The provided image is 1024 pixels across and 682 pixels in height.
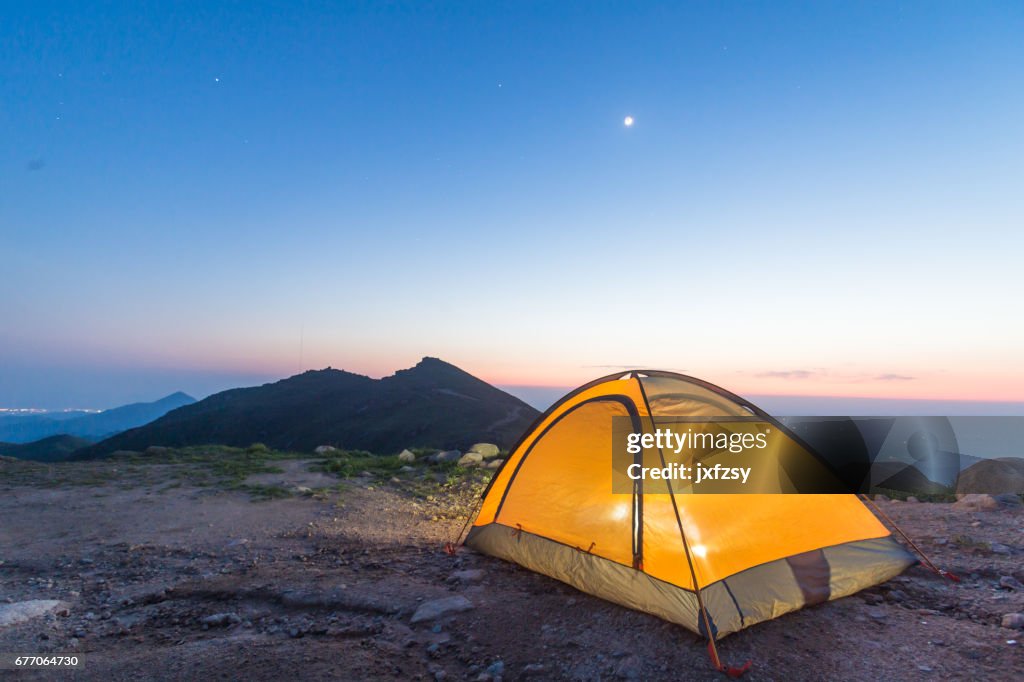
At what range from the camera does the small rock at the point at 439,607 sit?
19.1 feet

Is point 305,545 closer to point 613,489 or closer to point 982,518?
point 613,489

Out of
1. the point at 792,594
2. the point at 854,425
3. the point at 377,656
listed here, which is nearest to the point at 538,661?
the point at 377,656

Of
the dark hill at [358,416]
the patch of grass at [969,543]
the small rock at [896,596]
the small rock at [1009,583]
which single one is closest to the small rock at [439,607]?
the small rock at [896,596]

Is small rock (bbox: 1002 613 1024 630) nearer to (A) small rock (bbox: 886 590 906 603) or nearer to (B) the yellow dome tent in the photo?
(A) small rock (bbox: 886 590 906 603)

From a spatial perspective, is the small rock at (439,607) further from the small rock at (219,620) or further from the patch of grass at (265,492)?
the patch of grass at (265,492)


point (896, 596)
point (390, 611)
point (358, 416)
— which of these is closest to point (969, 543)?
point (896, 596)

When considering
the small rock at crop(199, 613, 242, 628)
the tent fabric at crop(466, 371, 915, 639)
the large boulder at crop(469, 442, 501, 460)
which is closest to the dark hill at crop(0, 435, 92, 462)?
the large boulder at crop(469, 442, 501, 460)

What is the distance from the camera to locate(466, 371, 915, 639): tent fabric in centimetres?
568

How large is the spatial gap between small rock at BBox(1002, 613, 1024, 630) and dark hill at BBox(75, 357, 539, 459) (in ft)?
191

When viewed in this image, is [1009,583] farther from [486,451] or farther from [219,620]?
[486,451]

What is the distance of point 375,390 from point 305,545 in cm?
10346

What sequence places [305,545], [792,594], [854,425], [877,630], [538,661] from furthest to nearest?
[854,425] → [305,545] → [792,594] → [877,630] → [538,661]

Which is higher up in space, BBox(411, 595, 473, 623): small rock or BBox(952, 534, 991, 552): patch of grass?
BBox(411, 595, 473, 623): small rock

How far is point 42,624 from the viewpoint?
222 inches
